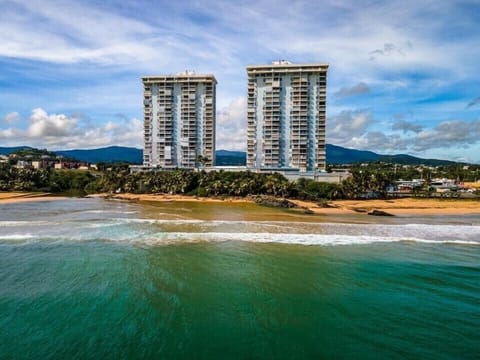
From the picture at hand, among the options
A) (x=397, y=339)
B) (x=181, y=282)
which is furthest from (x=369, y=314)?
(x=181, y=282)

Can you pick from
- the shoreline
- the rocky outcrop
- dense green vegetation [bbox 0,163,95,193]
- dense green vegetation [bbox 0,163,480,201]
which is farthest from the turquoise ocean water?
dense green vegetation [bbox 0,163,95,193]

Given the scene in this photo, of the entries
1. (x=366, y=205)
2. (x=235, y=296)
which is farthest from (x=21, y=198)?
(x=235, y=296)

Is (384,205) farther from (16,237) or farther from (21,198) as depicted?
(21,198)

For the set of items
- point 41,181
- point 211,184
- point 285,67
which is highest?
point 285,67

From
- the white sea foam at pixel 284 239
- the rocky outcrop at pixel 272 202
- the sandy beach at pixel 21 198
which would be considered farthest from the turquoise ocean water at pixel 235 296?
the sandy beach at pixel 21 198

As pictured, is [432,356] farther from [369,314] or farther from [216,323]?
[216,323]

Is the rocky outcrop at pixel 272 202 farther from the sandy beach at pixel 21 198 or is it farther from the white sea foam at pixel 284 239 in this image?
the sandy beach at pixel 21 198

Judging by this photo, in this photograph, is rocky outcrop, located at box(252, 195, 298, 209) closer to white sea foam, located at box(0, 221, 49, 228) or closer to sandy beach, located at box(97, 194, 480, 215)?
sandy beach, located at box(97, 194, 480, 215)

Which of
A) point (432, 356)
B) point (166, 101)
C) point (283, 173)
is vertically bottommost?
point (432, 356)
